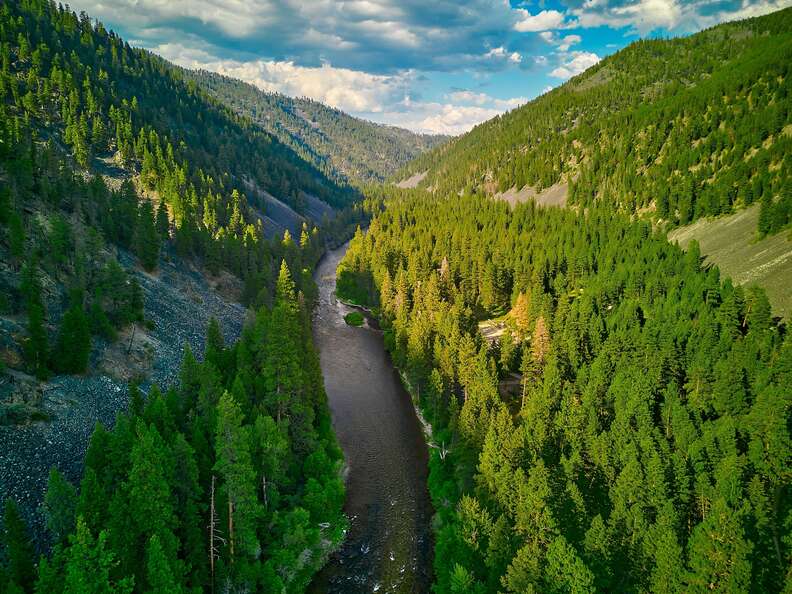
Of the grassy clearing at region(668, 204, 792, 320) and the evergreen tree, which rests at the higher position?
the grassy clearing at region(668, 204, 792, 320)

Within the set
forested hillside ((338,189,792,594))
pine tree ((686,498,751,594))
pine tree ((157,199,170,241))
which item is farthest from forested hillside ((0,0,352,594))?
pine tree ((686,498,751,594))

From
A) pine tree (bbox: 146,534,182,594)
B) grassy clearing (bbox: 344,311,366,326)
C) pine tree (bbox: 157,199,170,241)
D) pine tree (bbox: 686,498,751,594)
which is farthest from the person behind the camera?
grassy clearing (bbox: 344,311,366,326)

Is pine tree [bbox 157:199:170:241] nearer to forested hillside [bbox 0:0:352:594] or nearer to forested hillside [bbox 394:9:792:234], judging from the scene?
forested hillside [bbox 0:0:352:594]

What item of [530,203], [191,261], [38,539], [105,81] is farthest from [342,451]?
[105,81]

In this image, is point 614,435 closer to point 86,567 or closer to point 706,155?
point 86,567

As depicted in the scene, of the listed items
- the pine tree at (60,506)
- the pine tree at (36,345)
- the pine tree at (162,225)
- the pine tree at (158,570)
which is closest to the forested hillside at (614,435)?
the pine tree at (158,570)

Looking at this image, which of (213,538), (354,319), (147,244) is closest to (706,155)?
(354,319)
